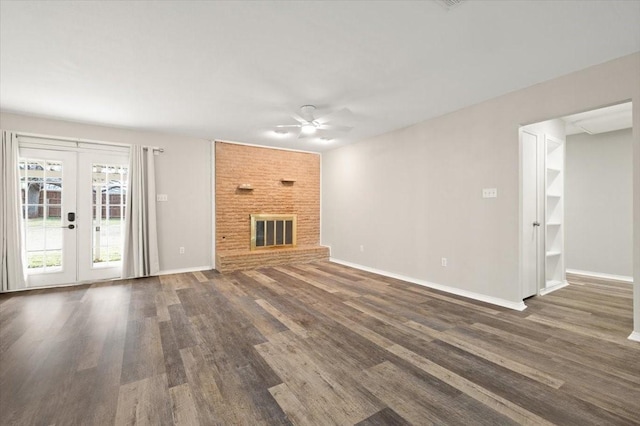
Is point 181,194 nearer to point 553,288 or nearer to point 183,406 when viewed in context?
point 183,406

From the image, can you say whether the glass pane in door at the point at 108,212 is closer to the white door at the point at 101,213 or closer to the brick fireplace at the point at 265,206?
the white door at the point at 101,213

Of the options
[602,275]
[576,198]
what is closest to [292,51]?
[576,198]

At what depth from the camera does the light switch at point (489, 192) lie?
142 inches

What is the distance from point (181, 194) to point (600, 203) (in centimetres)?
784

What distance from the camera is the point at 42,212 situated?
173 inches

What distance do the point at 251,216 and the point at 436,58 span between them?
15.0 feet

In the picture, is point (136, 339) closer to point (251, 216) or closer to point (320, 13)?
point (320, 13)

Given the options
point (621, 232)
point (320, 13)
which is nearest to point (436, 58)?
point (320, 13)

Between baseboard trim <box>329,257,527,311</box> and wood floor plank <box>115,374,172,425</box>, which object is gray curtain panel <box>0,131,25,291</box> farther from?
baseboard trim <box>329,257,527,311</box>

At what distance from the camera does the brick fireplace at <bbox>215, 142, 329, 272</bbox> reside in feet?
19.0

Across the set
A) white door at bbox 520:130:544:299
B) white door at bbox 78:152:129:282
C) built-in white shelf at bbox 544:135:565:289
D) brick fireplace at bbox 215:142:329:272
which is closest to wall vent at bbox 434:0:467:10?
white door at bbox 520:130:544:299

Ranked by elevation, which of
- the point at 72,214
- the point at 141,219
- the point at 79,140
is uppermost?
the point at 79,140

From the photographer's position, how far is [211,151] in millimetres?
5699

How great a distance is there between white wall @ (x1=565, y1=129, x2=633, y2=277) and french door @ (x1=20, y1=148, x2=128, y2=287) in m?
8.42
